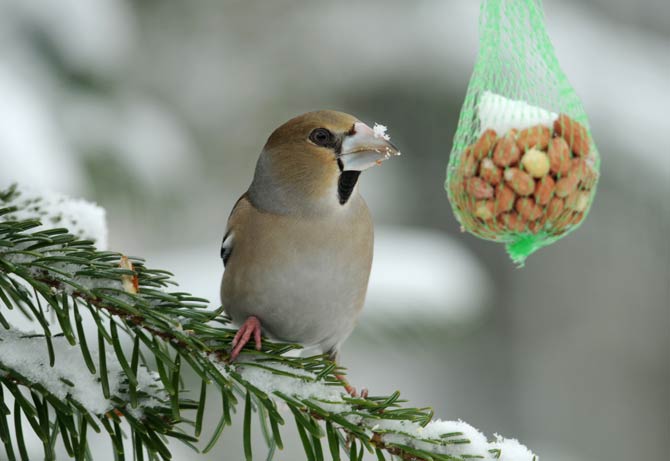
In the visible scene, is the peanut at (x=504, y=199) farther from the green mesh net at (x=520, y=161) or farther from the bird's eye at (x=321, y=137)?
the bird's eye at (x=321, y=137)

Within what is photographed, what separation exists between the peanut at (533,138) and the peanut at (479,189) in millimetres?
109

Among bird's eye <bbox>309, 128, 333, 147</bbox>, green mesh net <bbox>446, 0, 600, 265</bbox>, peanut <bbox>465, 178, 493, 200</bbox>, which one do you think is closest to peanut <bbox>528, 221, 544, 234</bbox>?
green mesh net <bbox>446, 0, 600, 265</bbox>

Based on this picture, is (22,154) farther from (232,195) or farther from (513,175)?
(232,195)

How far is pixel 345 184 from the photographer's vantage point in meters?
1.58

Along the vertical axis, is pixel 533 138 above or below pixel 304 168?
above

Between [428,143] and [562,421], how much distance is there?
2057mm

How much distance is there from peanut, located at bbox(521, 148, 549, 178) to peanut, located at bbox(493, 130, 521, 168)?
2 cm

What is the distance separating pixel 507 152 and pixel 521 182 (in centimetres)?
7

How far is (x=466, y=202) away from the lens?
1766 mm

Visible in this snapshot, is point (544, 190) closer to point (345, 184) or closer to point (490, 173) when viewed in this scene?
point (490, 173)

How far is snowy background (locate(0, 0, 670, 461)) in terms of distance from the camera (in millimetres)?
2205

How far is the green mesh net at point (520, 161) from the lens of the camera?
172 centimetres

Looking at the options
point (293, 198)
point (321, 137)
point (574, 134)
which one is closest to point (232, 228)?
point (293, 198)

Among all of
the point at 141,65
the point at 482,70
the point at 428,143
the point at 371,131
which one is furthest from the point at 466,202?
the point at 428,143
